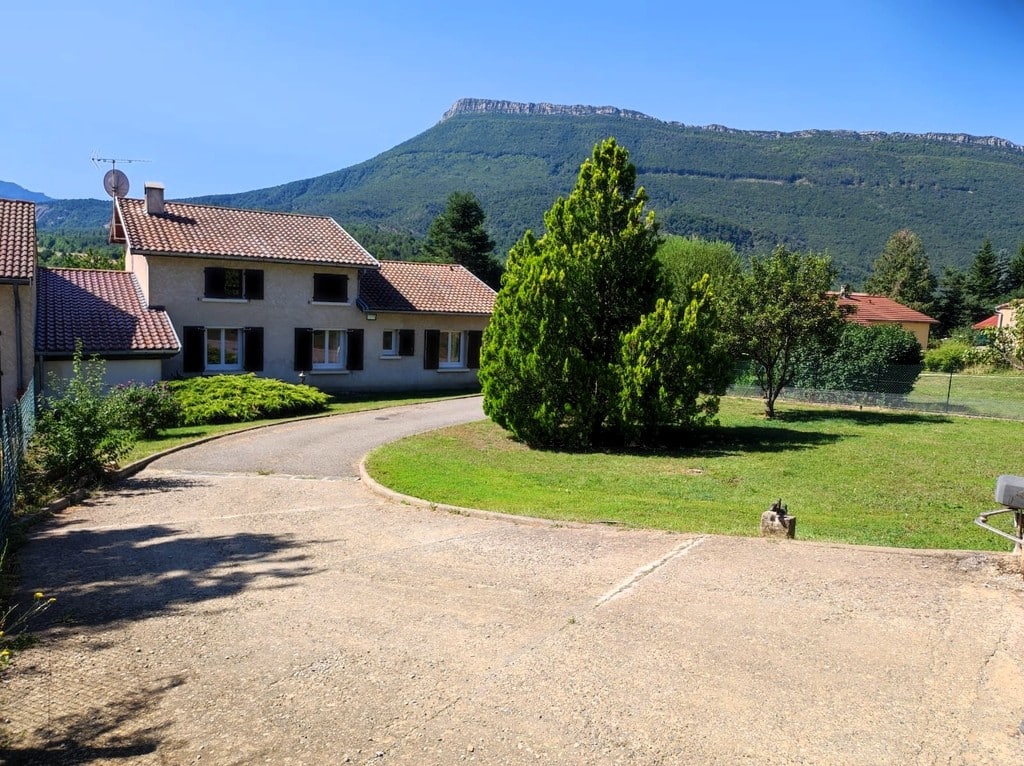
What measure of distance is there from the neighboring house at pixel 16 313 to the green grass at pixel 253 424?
3.69 m

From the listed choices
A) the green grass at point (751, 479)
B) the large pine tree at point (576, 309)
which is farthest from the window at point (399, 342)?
the large pine tree at point (576, 309)

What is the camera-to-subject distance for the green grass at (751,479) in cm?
1080

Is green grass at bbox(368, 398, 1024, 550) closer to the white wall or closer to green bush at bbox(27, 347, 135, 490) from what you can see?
green bush at bbox(27, 347, 135, 490)

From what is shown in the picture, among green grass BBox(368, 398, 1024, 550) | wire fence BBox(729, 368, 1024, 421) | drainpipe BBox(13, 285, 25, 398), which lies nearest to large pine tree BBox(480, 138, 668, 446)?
green grass BBox(368, 398, 1024, 550)

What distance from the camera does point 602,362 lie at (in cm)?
1909

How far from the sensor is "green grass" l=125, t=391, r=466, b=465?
16.7 meters

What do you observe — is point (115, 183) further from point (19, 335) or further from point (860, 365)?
point (860, 365)

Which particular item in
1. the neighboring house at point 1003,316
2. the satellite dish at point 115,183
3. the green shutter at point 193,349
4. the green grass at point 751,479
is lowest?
the green grass at point 751,479

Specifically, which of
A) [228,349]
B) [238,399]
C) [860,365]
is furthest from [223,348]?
[860,365]

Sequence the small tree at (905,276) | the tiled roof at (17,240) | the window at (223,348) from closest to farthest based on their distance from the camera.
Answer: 1. the tiled roof at (17,240)
2. the window at (223,348)
3. the small tree at (905,276)

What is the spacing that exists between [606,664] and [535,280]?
1387 cm

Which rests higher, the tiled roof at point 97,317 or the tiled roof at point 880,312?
the tiled roof at point 880,312

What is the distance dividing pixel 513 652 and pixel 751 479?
34.6 ft

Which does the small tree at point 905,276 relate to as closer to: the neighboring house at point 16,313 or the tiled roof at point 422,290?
the tiled roof at point 422,290
